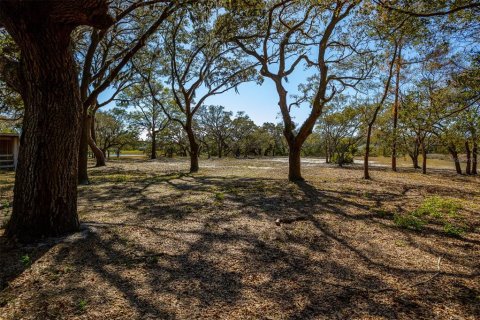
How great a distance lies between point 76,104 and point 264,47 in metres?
9.06

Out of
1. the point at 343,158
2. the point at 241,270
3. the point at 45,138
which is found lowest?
the point at 241,270

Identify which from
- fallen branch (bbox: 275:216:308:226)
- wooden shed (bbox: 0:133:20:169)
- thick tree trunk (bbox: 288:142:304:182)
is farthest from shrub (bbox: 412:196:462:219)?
wooden shed (bbox: 0:133:20:169)

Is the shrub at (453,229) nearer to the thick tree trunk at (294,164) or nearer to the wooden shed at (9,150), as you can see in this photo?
the thick tree trunk at (294,164)

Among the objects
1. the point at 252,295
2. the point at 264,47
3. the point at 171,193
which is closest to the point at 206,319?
the point at 252,295

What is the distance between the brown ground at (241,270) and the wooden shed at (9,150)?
54.3ft

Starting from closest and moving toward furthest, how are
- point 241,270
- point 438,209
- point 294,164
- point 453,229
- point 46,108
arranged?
point 241,270 → point 46,108 → point 453,229 → point 438,209 → point 294,164

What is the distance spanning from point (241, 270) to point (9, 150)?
2228 centimetres

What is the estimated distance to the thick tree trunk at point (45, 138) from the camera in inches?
154

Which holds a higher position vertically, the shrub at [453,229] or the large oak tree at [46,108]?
the large oak tree at [46,108]

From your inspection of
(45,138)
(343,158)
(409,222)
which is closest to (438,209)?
(409,222)

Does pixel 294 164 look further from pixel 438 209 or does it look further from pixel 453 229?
pixel 453 229

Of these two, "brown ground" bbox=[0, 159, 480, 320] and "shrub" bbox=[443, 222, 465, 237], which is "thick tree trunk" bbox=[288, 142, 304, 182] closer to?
"brown ground" bbox=[0, 159, 480, 320]

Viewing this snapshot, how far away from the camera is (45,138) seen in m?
4.05

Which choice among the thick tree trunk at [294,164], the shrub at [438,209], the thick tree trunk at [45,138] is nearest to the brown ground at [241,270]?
the thick tree trunk at [45,138]
